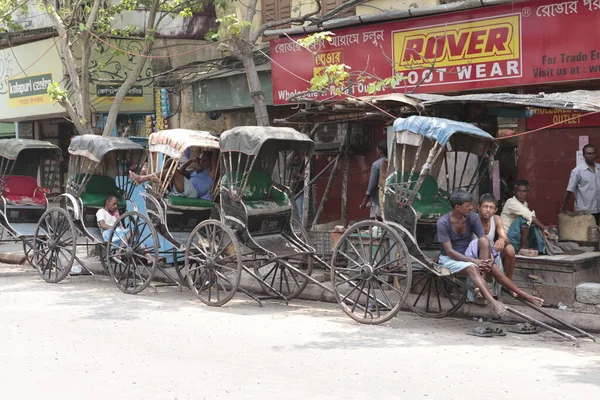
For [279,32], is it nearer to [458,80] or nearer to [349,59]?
[349,59]

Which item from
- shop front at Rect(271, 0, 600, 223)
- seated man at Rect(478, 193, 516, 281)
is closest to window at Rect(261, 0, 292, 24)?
shop front at Rect(271, 0, 600, 223)

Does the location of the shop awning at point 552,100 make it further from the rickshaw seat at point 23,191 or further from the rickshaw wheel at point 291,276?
the rickshaw seat at point 23,191

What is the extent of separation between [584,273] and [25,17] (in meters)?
13.7

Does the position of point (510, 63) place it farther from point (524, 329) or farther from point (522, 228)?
point (524, 329)

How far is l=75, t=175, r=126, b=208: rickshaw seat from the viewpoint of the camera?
1159cm

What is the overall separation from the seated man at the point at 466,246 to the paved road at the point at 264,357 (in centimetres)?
54

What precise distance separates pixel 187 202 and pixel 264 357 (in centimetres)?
412

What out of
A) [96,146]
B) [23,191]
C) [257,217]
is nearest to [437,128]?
[257,217]

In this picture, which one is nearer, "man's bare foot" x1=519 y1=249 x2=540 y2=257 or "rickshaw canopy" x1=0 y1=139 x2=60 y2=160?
"man's bare foot" x1=519 y1=249 x2=540 y2=257

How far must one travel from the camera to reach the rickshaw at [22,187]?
12008mm

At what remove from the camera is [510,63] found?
11.2 metres

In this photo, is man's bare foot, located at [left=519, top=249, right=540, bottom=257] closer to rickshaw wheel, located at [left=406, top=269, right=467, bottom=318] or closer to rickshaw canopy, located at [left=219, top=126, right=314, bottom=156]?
rickshaw wheel, located at [left=406, top=269, right=467, bottom=318]

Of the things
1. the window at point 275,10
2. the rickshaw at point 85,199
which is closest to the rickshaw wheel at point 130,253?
the rickshaw at point 85,199

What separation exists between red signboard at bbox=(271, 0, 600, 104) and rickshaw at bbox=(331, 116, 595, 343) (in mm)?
2251
